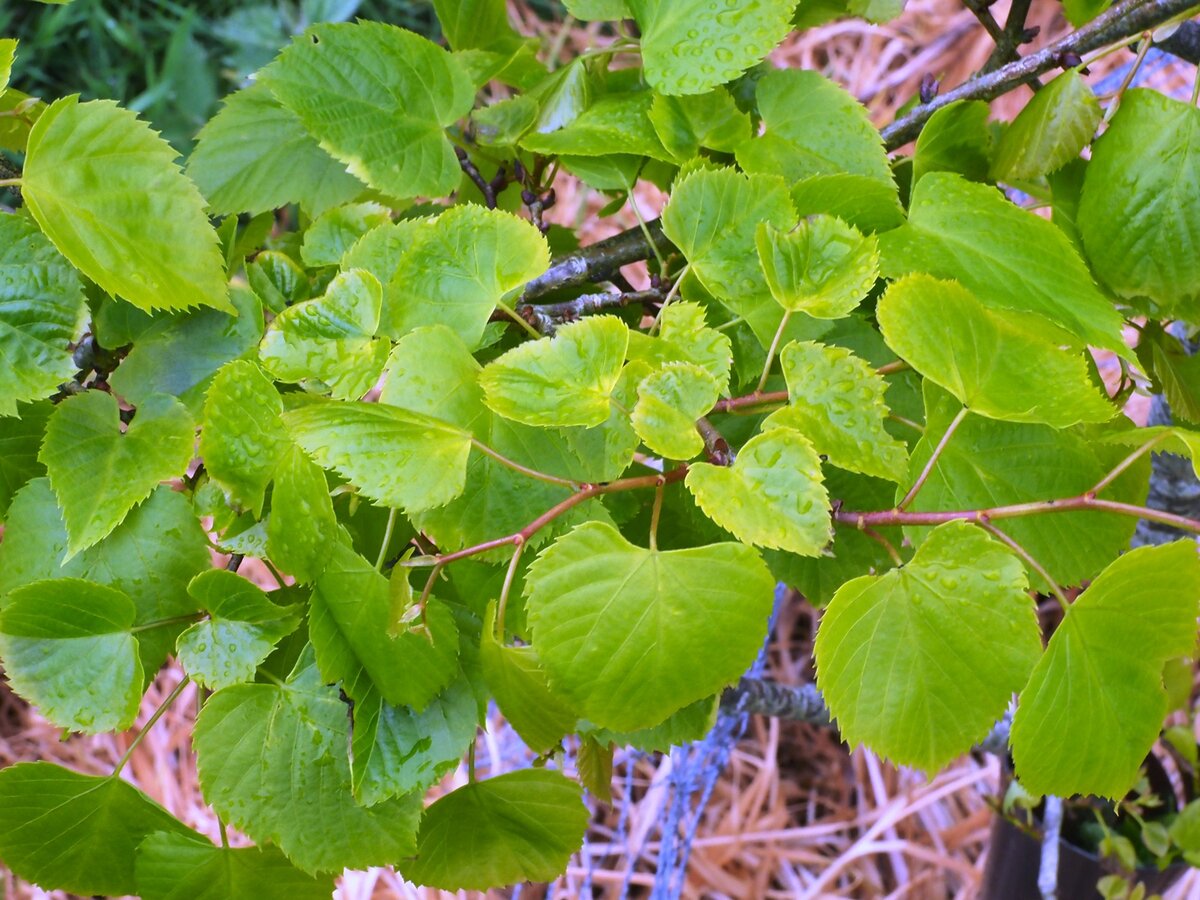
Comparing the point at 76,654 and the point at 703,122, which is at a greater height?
the point at 703,122

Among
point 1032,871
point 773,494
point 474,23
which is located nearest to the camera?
point 773,494

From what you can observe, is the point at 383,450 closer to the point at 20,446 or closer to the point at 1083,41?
A: the point at 20,446

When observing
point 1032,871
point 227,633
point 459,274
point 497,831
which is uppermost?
point 459,274

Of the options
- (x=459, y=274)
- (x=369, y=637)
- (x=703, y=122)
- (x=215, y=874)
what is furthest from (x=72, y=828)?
(x=703, y=122)

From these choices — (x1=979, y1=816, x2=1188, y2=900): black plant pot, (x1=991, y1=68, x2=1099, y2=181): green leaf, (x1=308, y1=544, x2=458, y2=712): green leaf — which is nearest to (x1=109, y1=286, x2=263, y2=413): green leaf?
(x1=308, y1=544, x2=458, y2=712): green leaf

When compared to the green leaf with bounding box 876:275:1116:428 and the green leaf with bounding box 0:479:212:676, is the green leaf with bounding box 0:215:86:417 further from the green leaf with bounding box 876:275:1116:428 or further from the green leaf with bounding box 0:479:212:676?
the green leaf with bounding box 876:275:1116:428

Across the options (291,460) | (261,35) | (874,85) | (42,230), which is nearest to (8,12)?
(261,35)

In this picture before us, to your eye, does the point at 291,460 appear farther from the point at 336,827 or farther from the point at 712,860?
the point at 712,860
